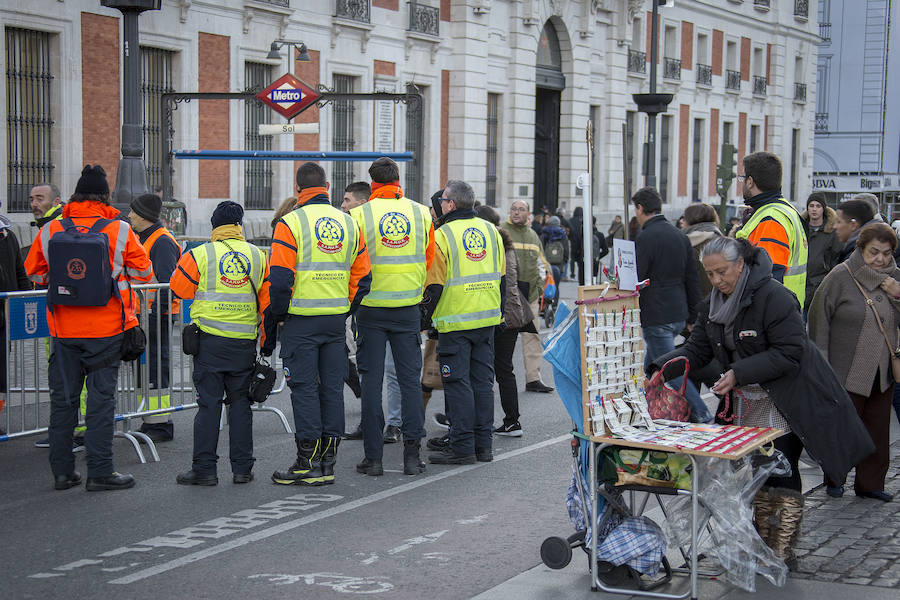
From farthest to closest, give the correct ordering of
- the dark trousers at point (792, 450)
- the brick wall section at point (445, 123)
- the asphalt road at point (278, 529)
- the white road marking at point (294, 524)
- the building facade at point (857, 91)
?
the building facade at point (857, 91) < the brick wall section at point (445, 123) < the dark trousers at point (792, 450) < the white road marking at point (294, 524) < the asphalt road at point (278, 529)

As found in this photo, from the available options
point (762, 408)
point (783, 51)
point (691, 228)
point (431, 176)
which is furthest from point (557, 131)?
point (762, 408)

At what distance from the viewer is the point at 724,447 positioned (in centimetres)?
534

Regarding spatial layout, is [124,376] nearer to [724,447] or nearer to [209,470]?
[209,470]

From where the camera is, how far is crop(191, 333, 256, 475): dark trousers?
768 centimetres

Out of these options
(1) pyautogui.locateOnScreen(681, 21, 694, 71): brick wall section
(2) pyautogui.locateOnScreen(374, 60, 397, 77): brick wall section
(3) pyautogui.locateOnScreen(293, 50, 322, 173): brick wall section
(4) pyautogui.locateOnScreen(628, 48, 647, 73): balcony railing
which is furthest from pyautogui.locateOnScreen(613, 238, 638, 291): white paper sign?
A: (1) pyautogui.locateOnScreen(681, 21, 694, 71): brick wall section

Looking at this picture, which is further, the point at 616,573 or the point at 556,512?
the point at 556,512

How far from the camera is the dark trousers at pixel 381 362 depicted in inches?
313

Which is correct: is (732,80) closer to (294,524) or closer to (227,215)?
(227,215)

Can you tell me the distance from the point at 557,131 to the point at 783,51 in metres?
17.1

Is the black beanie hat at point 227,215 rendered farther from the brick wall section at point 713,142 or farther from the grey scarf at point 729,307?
the brick wall section at point 713,142

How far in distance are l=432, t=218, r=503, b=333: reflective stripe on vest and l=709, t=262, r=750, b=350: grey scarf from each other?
2397 mm

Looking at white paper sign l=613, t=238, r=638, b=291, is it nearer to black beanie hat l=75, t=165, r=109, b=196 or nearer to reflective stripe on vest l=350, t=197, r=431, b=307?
reflective stripe on vest l=350, t=197, r=431, b=307

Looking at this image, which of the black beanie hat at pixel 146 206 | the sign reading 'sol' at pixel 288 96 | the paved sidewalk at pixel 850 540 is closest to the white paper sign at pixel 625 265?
the paved sidewalk at pixel 850 540

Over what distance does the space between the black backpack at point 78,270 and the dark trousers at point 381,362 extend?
162 centimetres
